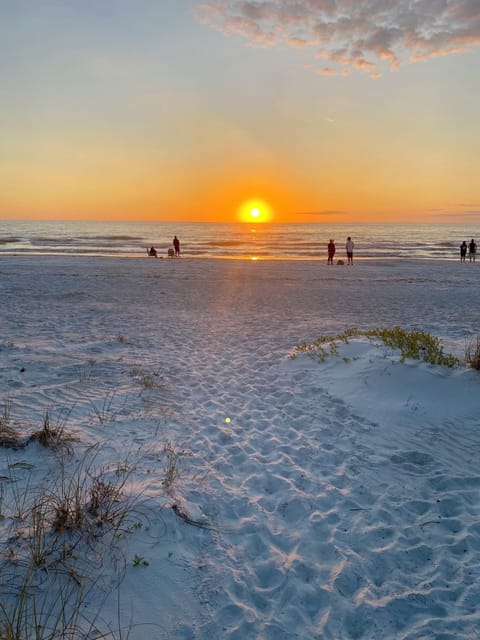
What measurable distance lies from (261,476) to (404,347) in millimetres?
4384

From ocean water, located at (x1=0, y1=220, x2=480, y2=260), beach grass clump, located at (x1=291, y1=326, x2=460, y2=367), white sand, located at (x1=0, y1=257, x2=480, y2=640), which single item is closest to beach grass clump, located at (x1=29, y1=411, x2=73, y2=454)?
white sand, located at (x1=0, y1=257, x2=480, y2=640)

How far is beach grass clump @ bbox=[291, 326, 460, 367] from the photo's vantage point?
7055 mm

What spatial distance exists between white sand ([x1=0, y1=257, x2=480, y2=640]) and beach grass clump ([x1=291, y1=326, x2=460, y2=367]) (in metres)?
0.25

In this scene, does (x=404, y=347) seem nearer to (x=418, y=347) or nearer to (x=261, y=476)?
(x=418, y=347)

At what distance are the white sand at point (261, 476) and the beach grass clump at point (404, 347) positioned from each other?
0.25 m

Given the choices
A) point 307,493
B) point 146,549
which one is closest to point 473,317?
point 307,493

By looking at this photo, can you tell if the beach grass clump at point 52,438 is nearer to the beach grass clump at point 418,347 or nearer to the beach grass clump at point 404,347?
the beach grass clump at point 404,347

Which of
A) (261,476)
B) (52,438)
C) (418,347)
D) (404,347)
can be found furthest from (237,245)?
(261,476)

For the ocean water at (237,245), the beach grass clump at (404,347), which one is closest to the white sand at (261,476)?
the beach grass clump at (404,347)

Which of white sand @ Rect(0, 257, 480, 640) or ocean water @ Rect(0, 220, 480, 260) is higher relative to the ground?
ocean water @ Rect(0, 220, 480, 260)

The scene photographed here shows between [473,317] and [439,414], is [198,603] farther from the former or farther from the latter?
[473,317]

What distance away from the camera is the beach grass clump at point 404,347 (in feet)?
23.1

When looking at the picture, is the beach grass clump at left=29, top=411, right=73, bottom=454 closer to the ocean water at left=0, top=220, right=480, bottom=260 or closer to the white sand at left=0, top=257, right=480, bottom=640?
the white sand at left=0, top=257, right=480, bottom=640

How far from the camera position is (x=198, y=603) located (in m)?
2.89
